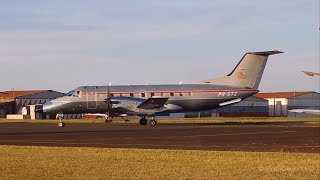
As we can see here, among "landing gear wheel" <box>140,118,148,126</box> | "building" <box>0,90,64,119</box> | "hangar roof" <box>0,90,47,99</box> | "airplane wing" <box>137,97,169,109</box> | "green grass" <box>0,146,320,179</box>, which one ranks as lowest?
"green grass" <box>0,146,320,179</box>

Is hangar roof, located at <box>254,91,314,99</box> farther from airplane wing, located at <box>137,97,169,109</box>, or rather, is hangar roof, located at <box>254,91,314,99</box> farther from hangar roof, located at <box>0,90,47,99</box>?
airplane wing, located at <box>137,97,169,109</box>

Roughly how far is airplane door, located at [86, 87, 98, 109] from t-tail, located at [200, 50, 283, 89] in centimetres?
1172

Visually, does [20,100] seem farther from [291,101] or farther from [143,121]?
[143,121]

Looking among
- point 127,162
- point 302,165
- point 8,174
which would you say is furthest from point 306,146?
point 8,174

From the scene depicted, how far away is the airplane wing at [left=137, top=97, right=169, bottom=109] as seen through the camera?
59.7 metres

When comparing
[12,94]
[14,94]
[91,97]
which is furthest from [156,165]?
[12,94]

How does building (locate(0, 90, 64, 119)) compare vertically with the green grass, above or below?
above

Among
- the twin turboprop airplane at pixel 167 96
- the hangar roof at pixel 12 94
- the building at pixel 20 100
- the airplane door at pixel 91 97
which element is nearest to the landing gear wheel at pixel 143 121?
the twin turboprop airplane at pixel 167 96

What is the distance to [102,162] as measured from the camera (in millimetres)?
18875

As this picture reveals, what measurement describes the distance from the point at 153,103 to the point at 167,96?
201 centimetres

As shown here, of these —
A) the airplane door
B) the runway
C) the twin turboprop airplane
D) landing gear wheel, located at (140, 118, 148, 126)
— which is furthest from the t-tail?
the runway

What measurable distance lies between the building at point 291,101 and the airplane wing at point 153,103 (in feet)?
246

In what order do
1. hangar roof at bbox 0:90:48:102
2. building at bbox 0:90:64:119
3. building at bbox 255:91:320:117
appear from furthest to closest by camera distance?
building at bbox 255:91:320:117 < hangar roof at bbox 0:90:48:102 < building at bbox 0:90:64:119

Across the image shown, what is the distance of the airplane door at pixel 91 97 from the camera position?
2463 inches
